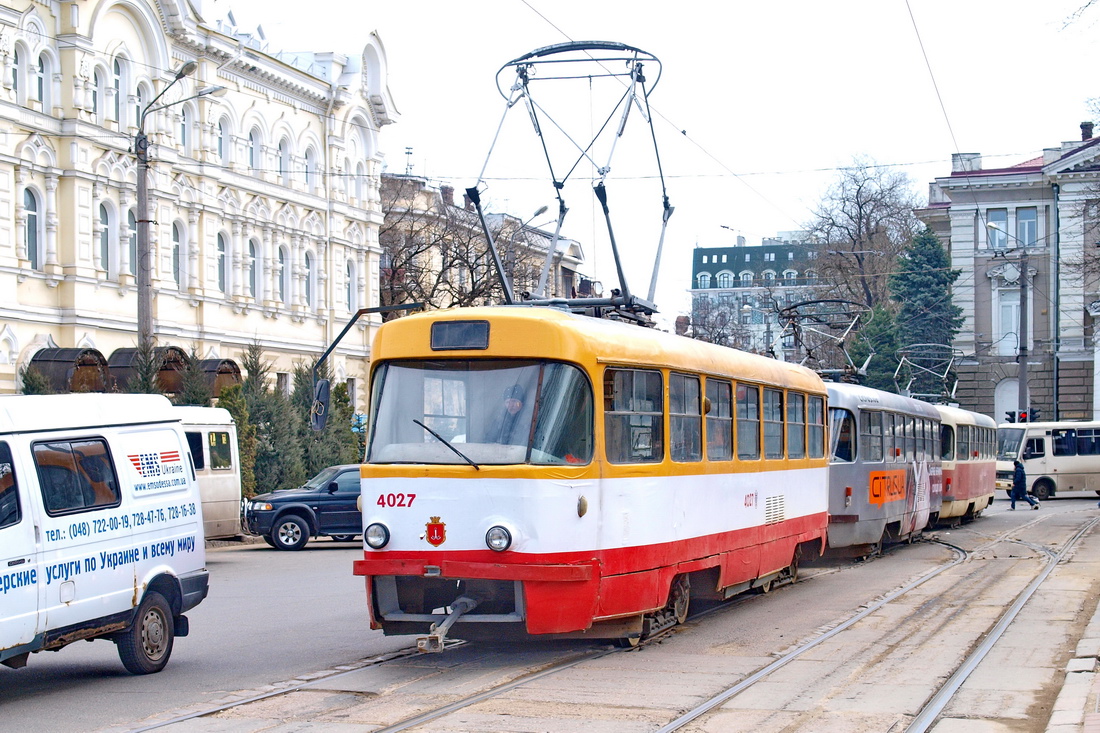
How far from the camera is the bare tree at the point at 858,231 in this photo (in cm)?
6844

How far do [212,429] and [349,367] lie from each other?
2600 centimetres

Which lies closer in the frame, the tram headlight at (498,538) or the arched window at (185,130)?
the tram headlight at (498,538)

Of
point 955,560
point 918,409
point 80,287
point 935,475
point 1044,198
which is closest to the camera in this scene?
point 955,560

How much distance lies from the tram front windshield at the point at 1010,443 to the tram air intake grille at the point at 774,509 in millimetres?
34268

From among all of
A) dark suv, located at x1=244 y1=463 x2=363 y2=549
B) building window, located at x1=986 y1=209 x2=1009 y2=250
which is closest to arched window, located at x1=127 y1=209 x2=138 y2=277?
dark suv, located at x1=244 y1=463 x2=363 y2=549

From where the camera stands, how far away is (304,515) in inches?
1022

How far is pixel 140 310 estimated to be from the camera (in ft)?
77.0

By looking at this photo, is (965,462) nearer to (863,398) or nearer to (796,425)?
(863,398)

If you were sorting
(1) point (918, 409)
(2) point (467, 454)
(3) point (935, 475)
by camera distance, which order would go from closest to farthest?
(2) point (467, 454)
(1) point (918, 409)
(3) point (935, 475)

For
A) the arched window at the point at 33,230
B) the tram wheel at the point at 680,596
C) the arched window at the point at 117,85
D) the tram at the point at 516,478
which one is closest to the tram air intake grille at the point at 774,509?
the tram wheel at the point at 680,596

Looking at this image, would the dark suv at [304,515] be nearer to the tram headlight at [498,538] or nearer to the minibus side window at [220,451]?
the minibus side window at [220,451]

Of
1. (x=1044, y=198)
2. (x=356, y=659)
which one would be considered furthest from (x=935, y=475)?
(x=1044, y=198)

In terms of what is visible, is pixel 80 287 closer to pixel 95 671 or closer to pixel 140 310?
pixel 140 310

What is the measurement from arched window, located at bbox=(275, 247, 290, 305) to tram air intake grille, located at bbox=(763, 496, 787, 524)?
104 feet
